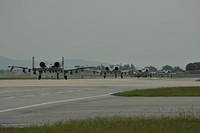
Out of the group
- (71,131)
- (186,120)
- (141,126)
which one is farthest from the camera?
(186,120)

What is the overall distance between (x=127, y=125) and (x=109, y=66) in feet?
412

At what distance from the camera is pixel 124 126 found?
12.0 m

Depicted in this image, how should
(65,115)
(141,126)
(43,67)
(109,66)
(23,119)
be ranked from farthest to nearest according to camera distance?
(109,66)
(43,67)
(65,115)
(23,119)
(141,126)

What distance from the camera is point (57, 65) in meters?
96.7

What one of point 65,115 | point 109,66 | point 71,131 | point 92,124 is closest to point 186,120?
point 92,124

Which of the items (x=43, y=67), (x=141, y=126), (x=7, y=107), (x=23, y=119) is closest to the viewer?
(x=141, y=126)

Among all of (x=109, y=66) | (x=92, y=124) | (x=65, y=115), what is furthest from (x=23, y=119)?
(x=109, y=66)

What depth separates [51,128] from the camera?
11766 millimetres

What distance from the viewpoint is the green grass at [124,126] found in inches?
442

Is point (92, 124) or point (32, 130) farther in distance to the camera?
point (92, 124)

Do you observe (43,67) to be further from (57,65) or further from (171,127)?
(171,127)

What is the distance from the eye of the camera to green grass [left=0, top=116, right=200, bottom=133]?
11237 mm

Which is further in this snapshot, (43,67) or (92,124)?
(43,67)

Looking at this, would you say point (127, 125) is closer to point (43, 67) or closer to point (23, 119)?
point (23, 119)
